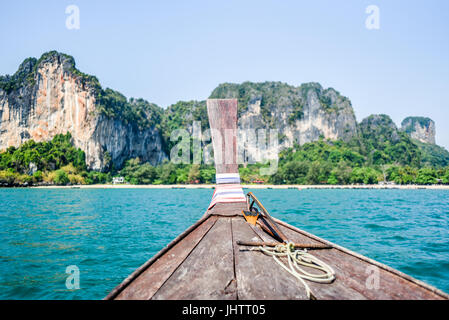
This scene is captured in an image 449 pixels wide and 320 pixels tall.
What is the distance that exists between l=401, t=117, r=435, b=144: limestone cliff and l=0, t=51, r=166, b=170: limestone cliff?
7681 inches

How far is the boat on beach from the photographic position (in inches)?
83.8

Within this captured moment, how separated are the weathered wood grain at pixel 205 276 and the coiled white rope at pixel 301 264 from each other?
0.47 metres

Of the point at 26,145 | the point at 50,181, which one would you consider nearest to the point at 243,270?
the point at 50,181

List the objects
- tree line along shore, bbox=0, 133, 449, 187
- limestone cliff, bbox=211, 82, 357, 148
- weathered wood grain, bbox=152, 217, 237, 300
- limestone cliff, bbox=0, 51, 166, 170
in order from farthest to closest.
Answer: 1. limestone cliff, bbox=211, 82, 357, 148
2. limestone cliff, bbox=0, 51, 166, 170
3. tree line along shore, bbox=0, 133, 449, 187
4. weathered wood grain, bbox=152, 217, 237, 300

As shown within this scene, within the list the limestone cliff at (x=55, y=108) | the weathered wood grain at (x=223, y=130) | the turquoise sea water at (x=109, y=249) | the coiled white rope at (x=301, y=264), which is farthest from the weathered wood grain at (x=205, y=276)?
the limestone cliff at (x=55, y=108)

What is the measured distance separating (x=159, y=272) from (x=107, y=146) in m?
92.2

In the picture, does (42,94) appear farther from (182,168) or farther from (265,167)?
(265,167)

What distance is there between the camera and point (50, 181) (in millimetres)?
70500

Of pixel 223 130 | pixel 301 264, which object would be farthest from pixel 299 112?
pixel 301 264

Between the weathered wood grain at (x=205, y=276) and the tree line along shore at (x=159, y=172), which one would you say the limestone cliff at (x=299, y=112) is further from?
the weathered wood grain at (x=205, y=276)

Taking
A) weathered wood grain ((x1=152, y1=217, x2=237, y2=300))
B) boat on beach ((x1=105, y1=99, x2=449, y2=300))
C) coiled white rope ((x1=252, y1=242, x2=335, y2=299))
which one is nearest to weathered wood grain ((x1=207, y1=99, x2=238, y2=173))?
boat on beach ((x1=105, y1=99, x2=449, y2=300))

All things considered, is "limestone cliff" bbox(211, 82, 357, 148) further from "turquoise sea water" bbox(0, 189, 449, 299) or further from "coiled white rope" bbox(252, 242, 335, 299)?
"coiled white rope" bbox(252, 242, 335, 299)

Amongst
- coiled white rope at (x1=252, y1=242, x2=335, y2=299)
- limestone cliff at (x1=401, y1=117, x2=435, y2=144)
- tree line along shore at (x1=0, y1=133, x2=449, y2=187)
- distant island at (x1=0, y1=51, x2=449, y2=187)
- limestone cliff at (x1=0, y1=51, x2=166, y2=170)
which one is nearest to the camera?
coiled white rope at (x1=252, y1=242, x2=335, y2=299)

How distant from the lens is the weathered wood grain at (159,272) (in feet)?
7.09
